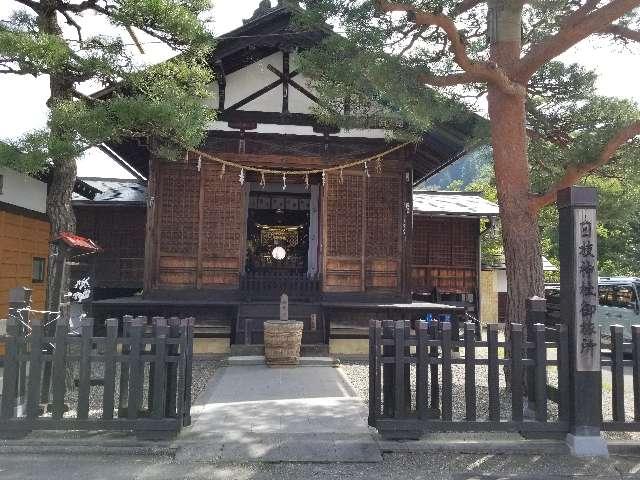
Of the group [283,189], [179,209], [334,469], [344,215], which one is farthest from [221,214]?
[334,469]

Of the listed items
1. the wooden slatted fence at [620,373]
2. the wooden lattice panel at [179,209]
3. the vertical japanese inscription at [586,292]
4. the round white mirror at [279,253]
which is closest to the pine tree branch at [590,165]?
the vertical japanese inscription at [586,292]

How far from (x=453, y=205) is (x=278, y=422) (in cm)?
1129

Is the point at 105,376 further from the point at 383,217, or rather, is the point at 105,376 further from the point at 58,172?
the point at 383,217

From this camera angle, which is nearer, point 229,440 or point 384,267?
point 229,440

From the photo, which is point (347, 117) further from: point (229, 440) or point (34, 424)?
point (34, 424)

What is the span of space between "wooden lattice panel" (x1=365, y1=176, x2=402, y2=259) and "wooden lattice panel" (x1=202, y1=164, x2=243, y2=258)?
2850 mm

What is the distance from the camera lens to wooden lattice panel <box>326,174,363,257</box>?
10578mm

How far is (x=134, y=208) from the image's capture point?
43.4 feet

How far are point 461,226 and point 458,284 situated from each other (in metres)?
1.80

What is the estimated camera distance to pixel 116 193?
14047 mm

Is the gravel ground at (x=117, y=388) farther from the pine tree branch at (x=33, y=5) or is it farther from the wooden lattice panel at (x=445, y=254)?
the wooden lattice panel at (x=445, y=254)

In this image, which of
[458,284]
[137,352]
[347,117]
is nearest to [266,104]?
[347,117]

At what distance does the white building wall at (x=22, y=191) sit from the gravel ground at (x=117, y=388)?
3.66 m

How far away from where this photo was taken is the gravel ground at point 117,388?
578 centimetres
